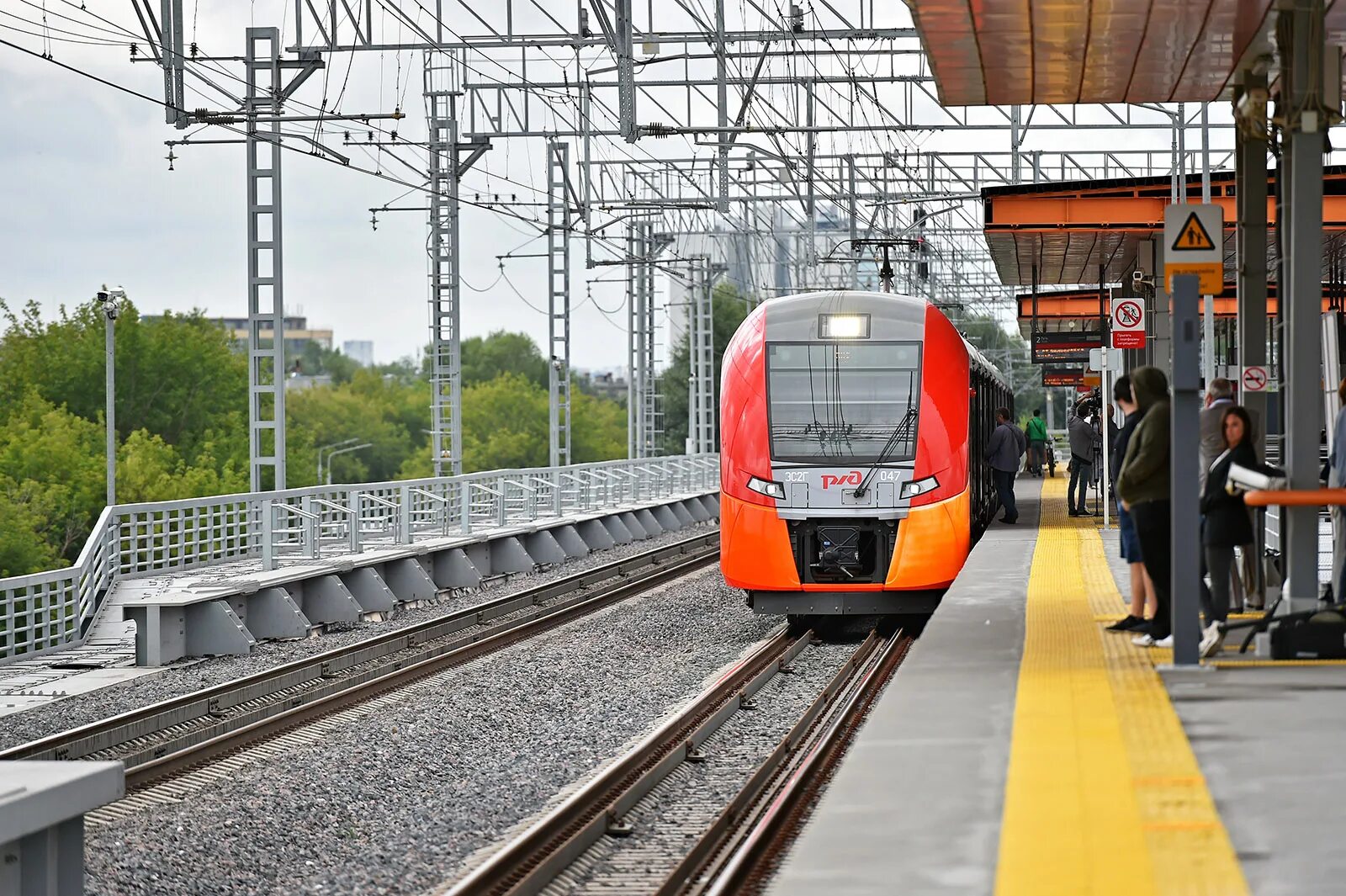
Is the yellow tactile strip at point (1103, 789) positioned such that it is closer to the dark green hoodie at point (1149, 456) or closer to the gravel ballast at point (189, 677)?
the dark green hoodie at point (1149, 456)

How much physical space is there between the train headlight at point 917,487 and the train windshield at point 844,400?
24 centimetres

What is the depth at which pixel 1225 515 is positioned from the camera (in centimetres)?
945

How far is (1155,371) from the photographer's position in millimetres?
9438

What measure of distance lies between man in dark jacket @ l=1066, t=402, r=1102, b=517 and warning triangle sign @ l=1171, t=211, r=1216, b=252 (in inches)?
481

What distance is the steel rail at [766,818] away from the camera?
754 cm

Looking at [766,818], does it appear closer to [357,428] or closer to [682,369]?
[682,369]

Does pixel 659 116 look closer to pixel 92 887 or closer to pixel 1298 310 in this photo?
pixel 1298 310

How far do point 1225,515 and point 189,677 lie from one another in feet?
32.3

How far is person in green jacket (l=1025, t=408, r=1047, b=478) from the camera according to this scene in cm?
3731

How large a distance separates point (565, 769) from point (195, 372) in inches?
3114

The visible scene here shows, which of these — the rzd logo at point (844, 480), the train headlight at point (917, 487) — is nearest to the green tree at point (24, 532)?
the rzd logo at point (844, 480)

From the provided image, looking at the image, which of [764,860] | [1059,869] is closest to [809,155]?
[764,860]

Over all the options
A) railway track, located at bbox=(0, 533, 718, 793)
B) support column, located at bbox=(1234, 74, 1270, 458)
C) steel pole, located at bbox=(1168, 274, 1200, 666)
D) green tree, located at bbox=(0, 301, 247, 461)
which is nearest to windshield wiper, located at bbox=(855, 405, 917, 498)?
support column, located at bbox=(1234, 74, 1270, 458)

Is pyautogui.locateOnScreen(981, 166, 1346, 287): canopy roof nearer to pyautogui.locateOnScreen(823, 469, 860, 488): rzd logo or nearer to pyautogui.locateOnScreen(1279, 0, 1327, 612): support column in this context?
pyautogui.locateOnScreen(823, 469, 860, 488): rzd logo
